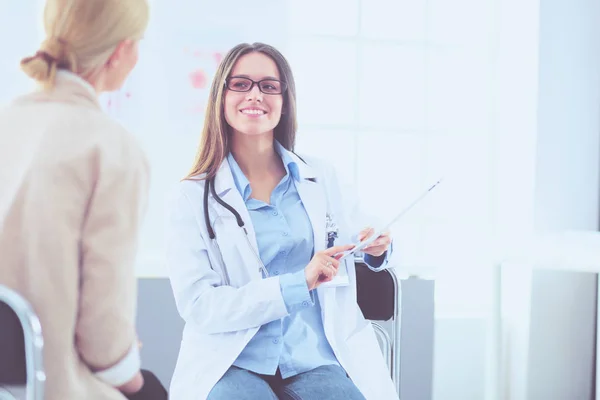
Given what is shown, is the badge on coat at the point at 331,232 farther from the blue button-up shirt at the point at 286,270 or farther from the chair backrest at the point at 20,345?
the chair backrest at the point at 20,345

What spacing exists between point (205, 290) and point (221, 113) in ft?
1.23

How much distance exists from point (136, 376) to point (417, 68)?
164 centimetres

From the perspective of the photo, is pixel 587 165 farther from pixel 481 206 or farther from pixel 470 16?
pixel 470 16

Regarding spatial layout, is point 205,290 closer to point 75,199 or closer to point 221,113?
point 221,113

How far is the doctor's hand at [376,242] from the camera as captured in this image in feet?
4.97

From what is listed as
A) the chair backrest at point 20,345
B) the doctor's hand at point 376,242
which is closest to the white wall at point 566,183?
the doctor's hand at point 376,242

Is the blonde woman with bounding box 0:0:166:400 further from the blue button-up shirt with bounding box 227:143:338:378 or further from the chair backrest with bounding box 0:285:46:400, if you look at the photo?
the blue button-up shirt with bounding box 227:143:338:378

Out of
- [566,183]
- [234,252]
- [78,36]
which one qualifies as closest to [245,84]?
[234,252]

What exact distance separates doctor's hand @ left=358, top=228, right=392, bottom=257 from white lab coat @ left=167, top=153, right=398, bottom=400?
56mm

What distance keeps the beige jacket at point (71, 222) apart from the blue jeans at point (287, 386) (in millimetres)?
346

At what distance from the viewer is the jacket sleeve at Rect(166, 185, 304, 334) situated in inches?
54.8

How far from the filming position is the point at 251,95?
58.0 inches

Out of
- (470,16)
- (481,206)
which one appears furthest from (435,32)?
(481,206)

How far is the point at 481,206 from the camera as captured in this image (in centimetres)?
246
